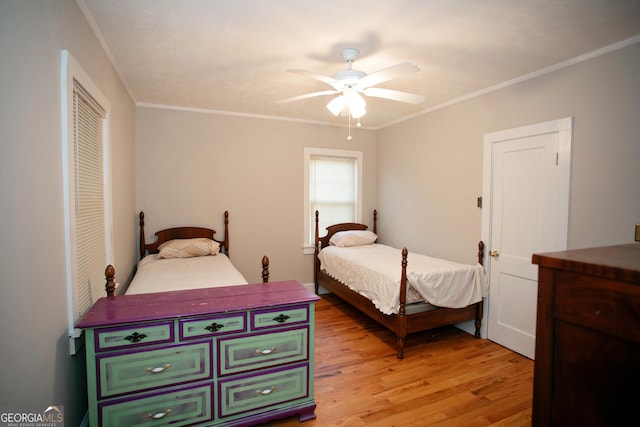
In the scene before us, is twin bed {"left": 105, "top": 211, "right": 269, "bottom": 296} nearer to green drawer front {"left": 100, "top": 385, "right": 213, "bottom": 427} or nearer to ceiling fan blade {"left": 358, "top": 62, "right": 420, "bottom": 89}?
green drawer front {"left": 100, "top": 385, "right": 213, "bottom": 427}

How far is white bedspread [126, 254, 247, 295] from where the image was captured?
2.53 metres

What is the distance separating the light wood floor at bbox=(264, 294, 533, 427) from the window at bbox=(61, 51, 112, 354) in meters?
1.53

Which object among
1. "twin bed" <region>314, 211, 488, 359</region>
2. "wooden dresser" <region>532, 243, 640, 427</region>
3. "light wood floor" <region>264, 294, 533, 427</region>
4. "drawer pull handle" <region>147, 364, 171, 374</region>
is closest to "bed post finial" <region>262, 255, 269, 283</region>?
"drawer pull handle" <region>147, 364, 171, 374</region>

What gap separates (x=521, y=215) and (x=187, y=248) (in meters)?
3.55

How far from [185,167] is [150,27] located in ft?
6.79

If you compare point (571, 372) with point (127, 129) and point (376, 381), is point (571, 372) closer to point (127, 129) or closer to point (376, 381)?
point (376, 381)

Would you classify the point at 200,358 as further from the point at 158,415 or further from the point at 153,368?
the point at 158,415

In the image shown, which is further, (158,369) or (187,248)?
(187,248)

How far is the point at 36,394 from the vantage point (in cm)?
129

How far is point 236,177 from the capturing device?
13.9 feet

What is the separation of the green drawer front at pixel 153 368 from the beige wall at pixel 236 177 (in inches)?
99.0

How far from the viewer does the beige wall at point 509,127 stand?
2.27m

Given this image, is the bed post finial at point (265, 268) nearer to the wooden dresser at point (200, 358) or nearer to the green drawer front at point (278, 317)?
the wooden dresser at point (200, 358)

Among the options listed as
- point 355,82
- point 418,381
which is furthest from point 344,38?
point 418,381
